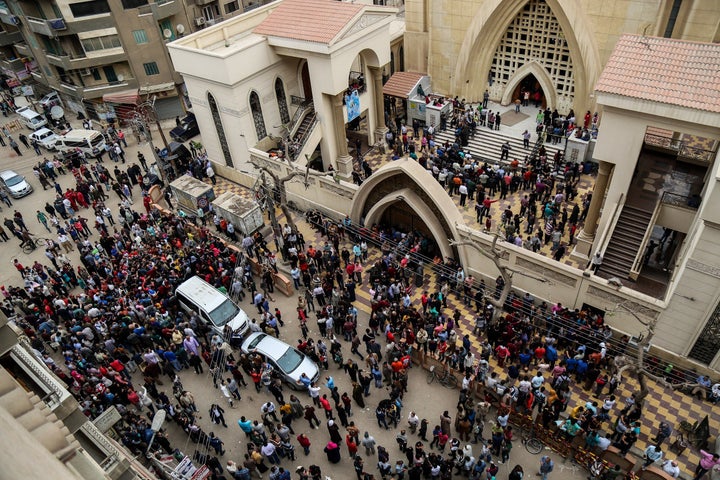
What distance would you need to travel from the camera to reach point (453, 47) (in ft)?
110

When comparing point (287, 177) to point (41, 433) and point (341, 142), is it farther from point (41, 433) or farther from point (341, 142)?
point (41, 433)

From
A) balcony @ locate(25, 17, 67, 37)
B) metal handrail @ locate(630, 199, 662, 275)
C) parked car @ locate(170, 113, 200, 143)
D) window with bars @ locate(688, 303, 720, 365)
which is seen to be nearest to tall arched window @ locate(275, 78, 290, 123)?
parked car @ locate(170, 113, 200, 143)

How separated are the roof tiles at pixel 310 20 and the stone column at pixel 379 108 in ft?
14.9

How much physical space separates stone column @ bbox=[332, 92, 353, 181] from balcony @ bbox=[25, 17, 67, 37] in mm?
23604

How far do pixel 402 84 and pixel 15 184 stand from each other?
2745 cm

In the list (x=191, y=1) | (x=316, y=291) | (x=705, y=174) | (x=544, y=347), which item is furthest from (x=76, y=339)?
(x=191, y=1)

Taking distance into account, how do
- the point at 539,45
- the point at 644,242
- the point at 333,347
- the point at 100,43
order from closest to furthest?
the point at 333,347
the point at 644,242
the point at 539,45
the point at 100,43

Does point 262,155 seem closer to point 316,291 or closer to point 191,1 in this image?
point 316,291

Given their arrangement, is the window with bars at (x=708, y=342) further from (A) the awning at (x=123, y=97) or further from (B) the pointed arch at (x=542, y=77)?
(A) the awning at (x=123, y=97)

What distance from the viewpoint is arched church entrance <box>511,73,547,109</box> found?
33.4 meters

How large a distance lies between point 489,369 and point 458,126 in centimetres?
1758

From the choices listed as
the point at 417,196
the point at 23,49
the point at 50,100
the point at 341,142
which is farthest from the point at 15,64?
the point at 417,196

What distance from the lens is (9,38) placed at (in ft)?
149

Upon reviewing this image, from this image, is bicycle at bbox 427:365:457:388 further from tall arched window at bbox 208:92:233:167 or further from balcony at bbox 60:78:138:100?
balcony at bbox 60:78:138:100
